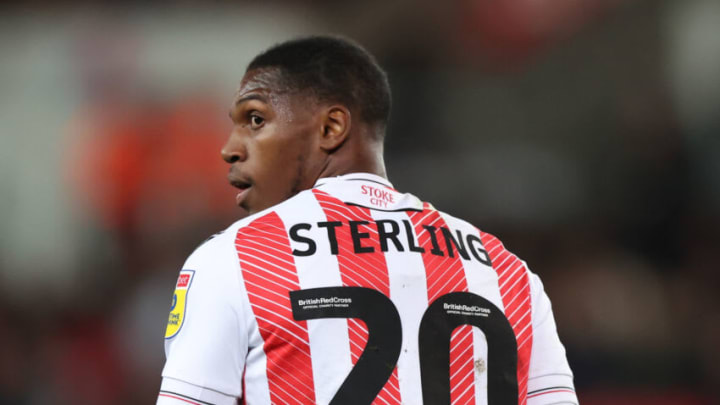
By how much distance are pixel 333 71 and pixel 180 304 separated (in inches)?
27.7

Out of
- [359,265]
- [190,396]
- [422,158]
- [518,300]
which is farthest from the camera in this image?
[422,158]

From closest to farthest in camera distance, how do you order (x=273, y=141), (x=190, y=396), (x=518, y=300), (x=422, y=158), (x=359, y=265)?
(x=190, y=396) < (x=359, y=265) < (x=518, y=300) < (x=273, y=141) < (x=422, y=158)

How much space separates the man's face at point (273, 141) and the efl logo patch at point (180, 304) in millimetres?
378

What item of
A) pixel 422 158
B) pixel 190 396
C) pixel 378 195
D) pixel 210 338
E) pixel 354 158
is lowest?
pixel 190 396

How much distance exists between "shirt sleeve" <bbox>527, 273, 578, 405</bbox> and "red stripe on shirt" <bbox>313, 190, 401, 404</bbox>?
→ 410 millimetres

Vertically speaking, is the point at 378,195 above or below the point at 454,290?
above

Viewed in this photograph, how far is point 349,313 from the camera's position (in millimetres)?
1650

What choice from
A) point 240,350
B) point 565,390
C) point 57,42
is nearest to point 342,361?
point 240,350

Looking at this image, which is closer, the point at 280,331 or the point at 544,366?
the point at 280,331

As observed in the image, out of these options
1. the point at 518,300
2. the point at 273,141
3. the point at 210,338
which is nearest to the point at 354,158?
the point at 273,141

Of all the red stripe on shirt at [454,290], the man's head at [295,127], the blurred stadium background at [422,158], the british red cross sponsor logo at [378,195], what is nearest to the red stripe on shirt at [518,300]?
the red stripe on shirt at [454,290]

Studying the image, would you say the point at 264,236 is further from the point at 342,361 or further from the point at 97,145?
the point at 97,145

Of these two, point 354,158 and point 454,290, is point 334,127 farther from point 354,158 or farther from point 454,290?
point 454,290

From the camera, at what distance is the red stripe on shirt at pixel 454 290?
1.72m
